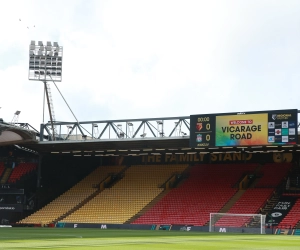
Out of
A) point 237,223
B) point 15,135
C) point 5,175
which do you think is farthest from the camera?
point 5,175

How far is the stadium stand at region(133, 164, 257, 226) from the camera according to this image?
46.0 meters

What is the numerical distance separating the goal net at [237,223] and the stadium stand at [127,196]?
7882mm

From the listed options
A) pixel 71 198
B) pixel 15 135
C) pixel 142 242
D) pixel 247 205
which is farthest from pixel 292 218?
pixel 142 242

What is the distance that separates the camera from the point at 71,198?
175 ft

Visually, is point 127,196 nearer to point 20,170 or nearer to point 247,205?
point 20,170

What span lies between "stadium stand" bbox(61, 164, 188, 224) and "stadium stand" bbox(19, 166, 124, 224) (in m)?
1.13

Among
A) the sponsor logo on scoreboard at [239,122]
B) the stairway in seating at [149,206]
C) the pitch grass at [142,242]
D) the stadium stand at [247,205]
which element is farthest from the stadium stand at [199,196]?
the pitch grass at [142,242]

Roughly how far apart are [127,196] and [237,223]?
12.3 meters

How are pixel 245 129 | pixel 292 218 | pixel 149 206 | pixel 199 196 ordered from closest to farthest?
pixel 292 218 < pixel 245 129 < pixel 199 196 < pixel 149 206

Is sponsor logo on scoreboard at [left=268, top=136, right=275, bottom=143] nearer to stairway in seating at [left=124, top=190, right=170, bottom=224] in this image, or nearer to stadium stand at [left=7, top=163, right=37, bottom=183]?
stairway in seating at [left=124, top=190, right=170, bottom=224]

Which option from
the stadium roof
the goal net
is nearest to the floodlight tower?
the stadium roof

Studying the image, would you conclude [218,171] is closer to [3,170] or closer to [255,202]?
[255,202]

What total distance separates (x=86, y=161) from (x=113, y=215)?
979 centimetres

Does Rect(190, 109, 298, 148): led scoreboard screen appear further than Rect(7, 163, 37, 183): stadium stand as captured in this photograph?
No
